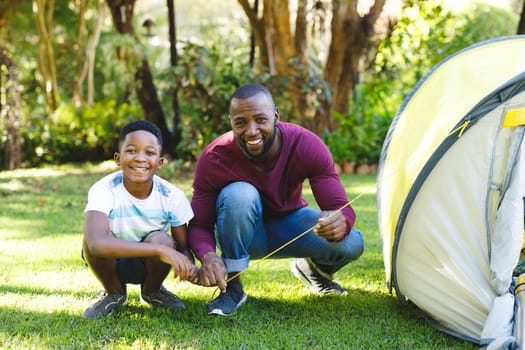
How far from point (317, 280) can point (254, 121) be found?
863mm

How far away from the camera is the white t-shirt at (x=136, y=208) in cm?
259

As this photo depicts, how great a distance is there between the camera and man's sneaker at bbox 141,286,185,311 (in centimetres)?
276

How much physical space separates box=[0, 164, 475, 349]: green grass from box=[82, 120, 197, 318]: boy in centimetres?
10

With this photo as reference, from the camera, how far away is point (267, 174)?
2785mm

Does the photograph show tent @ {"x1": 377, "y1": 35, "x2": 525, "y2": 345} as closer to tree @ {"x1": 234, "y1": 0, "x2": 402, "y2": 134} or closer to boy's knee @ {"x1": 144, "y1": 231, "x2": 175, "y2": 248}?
boy's knee @ {"x1": 144, "y1": 231, "x2": 175, "y2": 248}

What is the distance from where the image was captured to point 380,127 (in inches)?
337

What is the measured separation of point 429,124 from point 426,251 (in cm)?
54

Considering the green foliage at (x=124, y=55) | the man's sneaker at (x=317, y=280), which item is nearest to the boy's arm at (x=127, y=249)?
the man's sneaker at (x=317, y=280)

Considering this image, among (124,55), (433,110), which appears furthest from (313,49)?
(433,110)

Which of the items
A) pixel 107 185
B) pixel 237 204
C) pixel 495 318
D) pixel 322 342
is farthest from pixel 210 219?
pixel 495 318

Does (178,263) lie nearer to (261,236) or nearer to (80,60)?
(261,236)

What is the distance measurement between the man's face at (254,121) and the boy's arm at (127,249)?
1.73 feet

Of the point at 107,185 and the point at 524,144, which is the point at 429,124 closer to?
the point at 524,144

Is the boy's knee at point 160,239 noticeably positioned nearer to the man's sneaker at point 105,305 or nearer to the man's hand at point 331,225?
the man's sneaker at point 105,305
